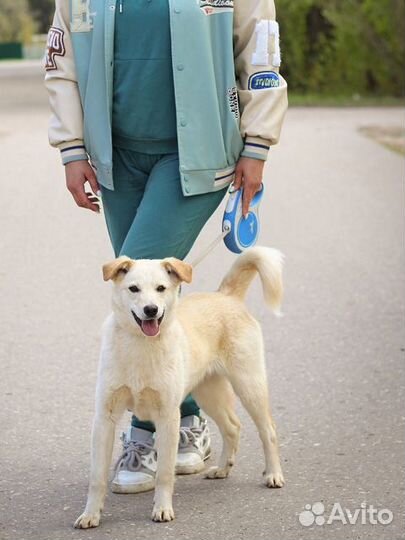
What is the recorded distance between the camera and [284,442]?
18.9 ft

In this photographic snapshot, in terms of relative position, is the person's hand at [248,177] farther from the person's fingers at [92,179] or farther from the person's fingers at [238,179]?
the person's fingers at [92,179]

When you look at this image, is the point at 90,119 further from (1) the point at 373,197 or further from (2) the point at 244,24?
(1) the point at 373,197

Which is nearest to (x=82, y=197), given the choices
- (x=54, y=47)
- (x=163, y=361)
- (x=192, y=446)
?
(x=54, y=47)

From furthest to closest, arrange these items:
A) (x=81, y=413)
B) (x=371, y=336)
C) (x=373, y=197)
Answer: (x=373, y=197) < (x=371, y=336) < (x=81, y=413)

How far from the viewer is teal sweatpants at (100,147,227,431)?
5020mm

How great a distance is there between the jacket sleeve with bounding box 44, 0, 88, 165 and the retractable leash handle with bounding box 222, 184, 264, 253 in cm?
59

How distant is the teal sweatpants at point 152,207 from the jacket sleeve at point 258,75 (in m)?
0.28

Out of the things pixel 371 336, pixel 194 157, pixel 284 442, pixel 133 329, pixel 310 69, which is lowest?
pixel 310 69

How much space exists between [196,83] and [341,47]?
2319 centimetres

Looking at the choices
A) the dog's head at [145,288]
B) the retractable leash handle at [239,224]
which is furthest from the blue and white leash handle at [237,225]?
the dog's head at [145,288]

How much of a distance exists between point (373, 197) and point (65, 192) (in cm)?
317

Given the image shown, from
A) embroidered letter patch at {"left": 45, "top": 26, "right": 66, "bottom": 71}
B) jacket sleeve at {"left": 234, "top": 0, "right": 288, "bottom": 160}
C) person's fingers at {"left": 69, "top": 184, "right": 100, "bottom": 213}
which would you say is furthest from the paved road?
embroidered letter patch at {"left": 45, "top": 26, "right": 66, "bottom": 71}

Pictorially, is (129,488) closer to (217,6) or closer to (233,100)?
(233,100)

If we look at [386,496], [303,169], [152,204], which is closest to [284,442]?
[386,496]
